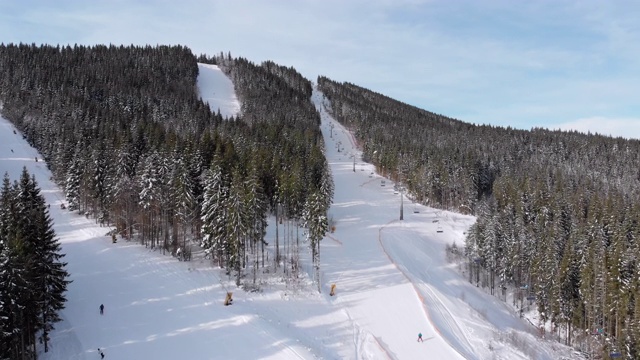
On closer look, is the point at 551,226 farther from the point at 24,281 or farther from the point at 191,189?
the point at 24,281

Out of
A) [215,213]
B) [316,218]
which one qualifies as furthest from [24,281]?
[316,218]

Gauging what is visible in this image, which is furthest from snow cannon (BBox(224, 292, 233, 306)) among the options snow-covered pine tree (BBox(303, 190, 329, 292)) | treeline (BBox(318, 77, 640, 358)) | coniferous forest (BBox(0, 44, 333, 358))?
treeline (BBox(318, 77, 640, 358))

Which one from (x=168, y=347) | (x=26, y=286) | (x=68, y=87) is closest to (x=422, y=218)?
(x=168, y=347)

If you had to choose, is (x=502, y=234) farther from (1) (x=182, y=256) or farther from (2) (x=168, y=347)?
(2) (x=168, y=347)

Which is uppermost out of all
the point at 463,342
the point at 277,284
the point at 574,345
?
the point at 277,284

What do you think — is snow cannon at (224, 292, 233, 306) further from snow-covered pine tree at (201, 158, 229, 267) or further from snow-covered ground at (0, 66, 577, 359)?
snow-covered pine tree at (201, 158, 229, 267)

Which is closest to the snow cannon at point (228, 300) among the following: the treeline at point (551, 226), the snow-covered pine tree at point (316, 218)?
the snow-covered pine tree at point (316, 218)

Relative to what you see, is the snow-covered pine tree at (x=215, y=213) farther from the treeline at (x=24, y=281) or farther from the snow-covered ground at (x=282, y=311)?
the treeline at (x=24, y=281)
